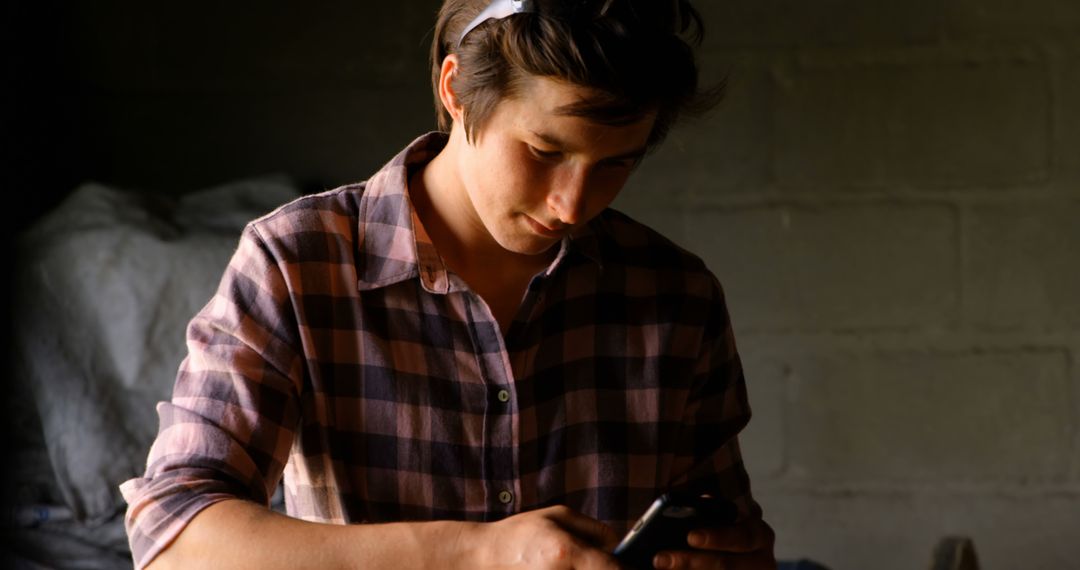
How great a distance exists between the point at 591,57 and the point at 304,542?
432mm

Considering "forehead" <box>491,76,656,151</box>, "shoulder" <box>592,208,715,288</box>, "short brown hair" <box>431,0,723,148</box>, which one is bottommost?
"shoulder" <box>592,208,715,288</box>

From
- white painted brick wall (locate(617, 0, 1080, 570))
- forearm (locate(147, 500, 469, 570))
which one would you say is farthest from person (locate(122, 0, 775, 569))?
white painted brick wall (locate(617, 0, 1080, 570))

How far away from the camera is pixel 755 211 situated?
2.06 m

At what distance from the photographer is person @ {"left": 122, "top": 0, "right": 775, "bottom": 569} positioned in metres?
0.99

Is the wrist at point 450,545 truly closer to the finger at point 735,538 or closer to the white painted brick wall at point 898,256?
the finger at point 735,538

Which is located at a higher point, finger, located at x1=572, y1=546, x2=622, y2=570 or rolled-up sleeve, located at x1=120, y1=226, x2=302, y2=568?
rolled-up sleeve, located at x1=120, y1=226, x2=302, y2=568

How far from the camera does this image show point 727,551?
108 cm

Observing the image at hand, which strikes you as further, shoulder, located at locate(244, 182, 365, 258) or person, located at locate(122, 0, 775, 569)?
shoulder, located at locate(244, 182, 365, 258)

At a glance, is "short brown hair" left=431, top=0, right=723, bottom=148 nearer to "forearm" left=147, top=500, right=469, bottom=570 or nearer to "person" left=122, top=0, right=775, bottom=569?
"person" left=122, top=0, right=775, bottom=569

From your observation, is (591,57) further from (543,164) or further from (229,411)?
(229,411)

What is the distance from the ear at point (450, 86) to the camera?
110 cm

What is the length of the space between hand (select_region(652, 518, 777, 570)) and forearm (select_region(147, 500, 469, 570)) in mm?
174

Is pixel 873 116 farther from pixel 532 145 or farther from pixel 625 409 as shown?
pixel 532 145

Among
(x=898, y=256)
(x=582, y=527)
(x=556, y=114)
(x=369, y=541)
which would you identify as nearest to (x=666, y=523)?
(x=582, y=527)
